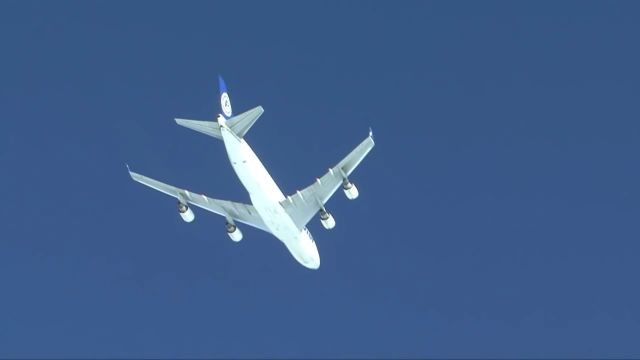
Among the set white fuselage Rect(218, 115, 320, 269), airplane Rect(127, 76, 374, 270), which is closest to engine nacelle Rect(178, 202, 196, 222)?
airplane Rect(127, 76, 374, 270)

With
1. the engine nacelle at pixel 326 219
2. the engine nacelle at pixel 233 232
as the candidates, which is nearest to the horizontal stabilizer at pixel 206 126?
the engine nacelle at pixel 326 219

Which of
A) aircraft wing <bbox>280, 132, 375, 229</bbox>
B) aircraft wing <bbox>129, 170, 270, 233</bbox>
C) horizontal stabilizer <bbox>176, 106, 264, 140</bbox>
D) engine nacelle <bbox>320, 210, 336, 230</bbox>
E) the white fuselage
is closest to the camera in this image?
horizontal stabilizer <bbox>176, 106, 264, 140</bbox>

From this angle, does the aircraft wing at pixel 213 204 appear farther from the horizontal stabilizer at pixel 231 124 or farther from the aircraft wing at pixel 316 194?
Answer: the horizontal stabilizer at pixel 231 124

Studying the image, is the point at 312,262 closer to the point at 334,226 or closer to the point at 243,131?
the point at 334,226

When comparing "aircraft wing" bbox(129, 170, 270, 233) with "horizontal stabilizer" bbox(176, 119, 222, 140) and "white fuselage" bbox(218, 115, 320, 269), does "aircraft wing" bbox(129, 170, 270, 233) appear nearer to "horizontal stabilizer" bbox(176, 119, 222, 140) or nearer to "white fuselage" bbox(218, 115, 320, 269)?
"white fuselage" bbox(218, 115, 320, 269)

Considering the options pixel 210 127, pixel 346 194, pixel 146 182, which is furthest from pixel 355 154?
pixel 146 182

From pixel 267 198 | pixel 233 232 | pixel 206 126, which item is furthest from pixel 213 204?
pixel 206 126
